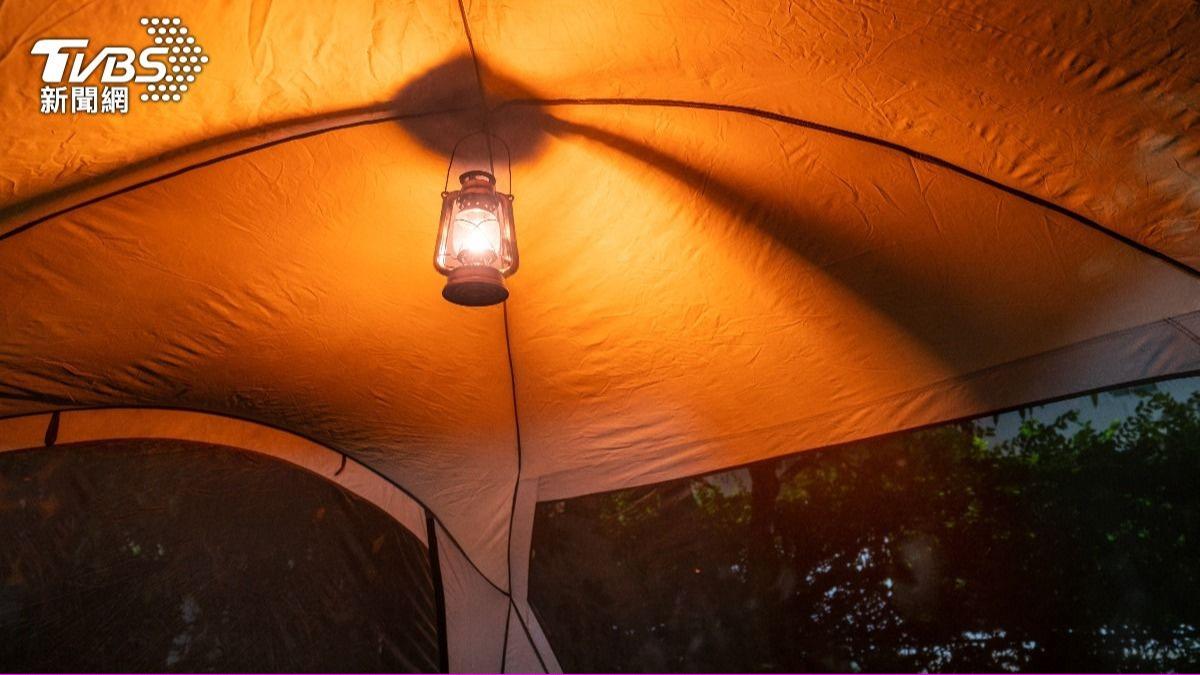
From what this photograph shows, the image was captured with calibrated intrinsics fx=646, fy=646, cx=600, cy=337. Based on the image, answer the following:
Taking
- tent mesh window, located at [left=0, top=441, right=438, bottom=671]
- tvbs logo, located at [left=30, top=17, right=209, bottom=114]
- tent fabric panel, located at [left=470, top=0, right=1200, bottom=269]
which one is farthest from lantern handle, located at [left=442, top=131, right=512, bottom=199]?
tent mesh window, located at [left=0, top=441, right=438, bottom=671]

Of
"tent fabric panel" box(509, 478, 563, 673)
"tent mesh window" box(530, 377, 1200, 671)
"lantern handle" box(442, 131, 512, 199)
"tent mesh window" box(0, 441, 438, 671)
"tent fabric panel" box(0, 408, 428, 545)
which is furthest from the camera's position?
"tent mesh window" box(530, 377, 1200, 671)

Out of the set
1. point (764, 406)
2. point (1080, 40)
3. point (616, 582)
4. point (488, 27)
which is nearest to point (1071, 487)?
point (616, 582)

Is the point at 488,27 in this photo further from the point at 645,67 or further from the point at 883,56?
the point at 883,56

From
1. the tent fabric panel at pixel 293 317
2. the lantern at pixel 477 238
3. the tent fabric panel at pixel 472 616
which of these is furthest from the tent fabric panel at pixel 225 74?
the tent fabric panel at pixel 472 616

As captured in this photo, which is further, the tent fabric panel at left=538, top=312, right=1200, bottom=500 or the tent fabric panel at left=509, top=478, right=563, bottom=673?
the tent fabric panel at left=509, top=478, right=563, bottom=673

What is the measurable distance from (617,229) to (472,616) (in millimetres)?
1737

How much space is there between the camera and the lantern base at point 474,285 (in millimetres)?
1240

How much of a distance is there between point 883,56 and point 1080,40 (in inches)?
12.2

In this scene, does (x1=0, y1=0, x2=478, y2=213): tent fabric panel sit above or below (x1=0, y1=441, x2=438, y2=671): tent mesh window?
above

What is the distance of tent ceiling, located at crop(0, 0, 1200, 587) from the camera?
120 centimetres

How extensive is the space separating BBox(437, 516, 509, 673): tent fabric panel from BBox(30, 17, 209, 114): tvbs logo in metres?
1.84

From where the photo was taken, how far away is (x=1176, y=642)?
7.02 m

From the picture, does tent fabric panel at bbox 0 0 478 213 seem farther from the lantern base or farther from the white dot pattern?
the lantern base

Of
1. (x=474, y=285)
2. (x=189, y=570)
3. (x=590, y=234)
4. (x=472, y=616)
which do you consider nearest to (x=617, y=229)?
(x=590, y=234)
